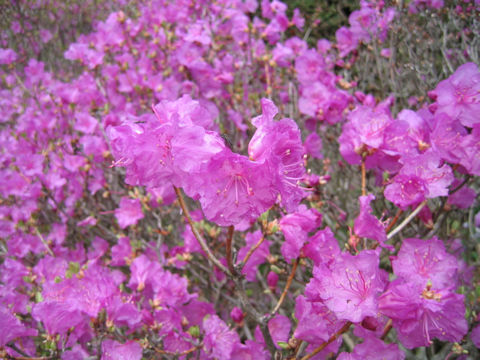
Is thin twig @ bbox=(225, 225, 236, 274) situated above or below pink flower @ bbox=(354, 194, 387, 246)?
above

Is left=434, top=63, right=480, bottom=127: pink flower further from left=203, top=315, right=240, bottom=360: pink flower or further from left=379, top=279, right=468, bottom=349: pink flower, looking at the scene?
left=203, top=315, right=240, bottom=360: pink flower

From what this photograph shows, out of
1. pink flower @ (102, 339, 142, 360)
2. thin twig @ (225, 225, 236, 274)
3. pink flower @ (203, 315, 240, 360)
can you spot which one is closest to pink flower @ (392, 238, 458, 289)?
thin twig @ (225, 225, 236, 274)

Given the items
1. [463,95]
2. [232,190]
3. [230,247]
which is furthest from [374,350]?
[463,95]

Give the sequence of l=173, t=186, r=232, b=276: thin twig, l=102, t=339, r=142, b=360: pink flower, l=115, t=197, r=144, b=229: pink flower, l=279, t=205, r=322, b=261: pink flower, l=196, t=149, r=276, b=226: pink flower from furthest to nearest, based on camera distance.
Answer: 1. l=115, t=197, r=144, b=229: pink flower
2. l=102, t=339, r=142, b=360: pink flower
3. l=279, t=205, r=322, b=261: pink flower
4. l=173, t=186, r=232, b=276: thin twig
5. l=196, t=149, r=276, b=226: pink flower

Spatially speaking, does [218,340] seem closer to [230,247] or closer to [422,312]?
[230,247]

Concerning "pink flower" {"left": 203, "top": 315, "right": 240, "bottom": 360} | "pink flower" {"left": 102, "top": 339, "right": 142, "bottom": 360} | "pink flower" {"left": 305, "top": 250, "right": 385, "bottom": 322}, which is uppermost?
"pink flower" {"left": 305, "top": 250, "right": 385, "bottom": 322}

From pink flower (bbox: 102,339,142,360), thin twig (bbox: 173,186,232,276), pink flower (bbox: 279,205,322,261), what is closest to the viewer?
thin twig (bbox: 173,186,232,276)

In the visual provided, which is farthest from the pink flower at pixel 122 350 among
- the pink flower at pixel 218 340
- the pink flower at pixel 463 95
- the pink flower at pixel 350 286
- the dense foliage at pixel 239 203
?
the pink flower at pixel 463 95

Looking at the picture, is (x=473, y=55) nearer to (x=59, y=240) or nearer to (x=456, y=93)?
(x=456, y=93)

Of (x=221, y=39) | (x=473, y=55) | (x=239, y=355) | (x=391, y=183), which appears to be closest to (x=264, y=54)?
(x=221, y=39)

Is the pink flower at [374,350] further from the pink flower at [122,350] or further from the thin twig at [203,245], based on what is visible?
the pink flower at [122,350]
